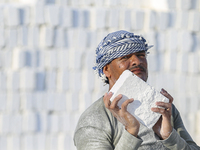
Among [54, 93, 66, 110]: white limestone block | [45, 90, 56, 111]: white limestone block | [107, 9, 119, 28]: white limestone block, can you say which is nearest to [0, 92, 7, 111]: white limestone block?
[45, 90, 56, 111]: white limestone block

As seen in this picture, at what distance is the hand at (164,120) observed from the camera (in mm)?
1704

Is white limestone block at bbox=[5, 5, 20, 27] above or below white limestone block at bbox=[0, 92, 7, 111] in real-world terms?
above

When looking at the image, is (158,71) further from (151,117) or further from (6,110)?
(151,117)

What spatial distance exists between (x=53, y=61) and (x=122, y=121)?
303cm

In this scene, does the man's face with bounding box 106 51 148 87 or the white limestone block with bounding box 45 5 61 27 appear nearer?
the man's face with bounding box 106 51 148 87

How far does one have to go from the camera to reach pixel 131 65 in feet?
6.24

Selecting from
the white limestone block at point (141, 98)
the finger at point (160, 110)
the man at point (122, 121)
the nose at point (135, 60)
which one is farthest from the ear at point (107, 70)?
the finger at point (160, 110)

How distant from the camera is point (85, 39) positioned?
468 centimetres

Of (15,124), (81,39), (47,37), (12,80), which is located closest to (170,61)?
(81,39)

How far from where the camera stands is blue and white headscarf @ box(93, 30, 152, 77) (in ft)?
6.37

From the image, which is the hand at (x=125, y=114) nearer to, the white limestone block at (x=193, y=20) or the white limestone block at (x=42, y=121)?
the white limestone block at (x=42, y=121)

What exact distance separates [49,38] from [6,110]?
3.52 ft

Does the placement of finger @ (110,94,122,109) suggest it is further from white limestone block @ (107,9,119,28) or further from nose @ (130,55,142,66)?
white limestone block @ (107,9,119,28)

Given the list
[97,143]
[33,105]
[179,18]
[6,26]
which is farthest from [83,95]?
[97,143]
